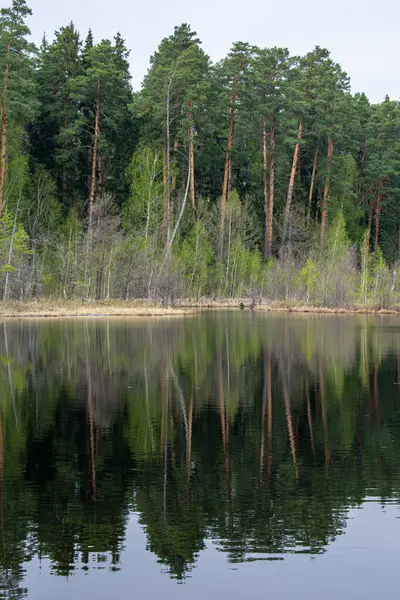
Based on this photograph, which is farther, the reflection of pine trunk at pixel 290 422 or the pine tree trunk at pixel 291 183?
the pine tree trunk at pixel 291 183

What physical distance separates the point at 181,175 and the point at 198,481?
61.9 m

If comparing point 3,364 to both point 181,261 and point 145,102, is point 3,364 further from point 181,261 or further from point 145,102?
point 145,102

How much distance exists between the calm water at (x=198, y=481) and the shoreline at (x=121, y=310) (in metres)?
24.2

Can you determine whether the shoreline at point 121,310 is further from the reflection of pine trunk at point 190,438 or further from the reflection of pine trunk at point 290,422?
the reflection of pine trunk at point 190,438

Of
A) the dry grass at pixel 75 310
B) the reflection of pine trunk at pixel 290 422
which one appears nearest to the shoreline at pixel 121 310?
the dry grass at pixel 75 310

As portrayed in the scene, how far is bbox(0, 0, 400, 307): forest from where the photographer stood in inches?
2117

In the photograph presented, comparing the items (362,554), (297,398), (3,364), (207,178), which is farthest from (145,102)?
(362,554)

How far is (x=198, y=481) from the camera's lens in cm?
962

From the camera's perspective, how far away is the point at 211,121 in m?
68.6

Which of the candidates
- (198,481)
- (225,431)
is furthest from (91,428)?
(198,481)

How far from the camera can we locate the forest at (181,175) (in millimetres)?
53781

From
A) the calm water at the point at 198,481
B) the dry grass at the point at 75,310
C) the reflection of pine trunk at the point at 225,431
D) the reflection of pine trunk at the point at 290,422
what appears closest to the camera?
the calm water at the point at 198,481

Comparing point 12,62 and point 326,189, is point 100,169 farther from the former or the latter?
point 326,189

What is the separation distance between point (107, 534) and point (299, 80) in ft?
212
